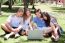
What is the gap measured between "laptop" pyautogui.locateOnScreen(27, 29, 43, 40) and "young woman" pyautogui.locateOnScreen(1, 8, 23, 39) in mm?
602

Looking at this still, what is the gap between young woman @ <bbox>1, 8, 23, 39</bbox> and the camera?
369 inches

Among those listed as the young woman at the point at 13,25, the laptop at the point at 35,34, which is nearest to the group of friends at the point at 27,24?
the young woman at the point at 13,25

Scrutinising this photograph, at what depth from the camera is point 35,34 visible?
29.6ft

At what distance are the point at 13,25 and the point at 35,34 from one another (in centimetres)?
98

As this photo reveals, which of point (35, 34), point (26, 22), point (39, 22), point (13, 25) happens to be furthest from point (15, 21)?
point (35, 34)

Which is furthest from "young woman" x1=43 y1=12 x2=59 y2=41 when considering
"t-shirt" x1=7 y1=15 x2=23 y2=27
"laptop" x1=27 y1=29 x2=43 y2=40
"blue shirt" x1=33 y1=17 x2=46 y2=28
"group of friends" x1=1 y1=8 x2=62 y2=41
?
"t-shirt" x1=7 y1=15 x2=23 y2=27

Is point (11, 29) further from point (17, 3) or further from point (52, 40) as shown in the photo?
point (17, 3)

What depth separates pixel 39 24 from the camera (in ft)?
32.2

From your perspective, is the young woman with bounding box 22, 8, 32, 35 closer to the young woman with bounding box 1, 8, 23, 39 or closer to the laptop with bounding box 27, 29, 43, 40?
the young woman with bounding box 1, 8, 23, 39

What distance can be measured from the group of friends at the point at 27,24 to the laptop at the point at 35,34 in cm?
37

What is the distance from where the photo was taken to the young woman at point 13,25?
9.37m

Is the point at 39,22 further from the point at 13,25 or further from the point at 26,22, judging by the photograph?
the point at 13,25

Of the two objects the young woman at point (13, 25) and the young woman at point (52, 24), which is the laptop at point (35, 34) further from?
the young woman at point (13, 25)

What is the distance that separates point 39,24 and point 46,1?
5132cm
